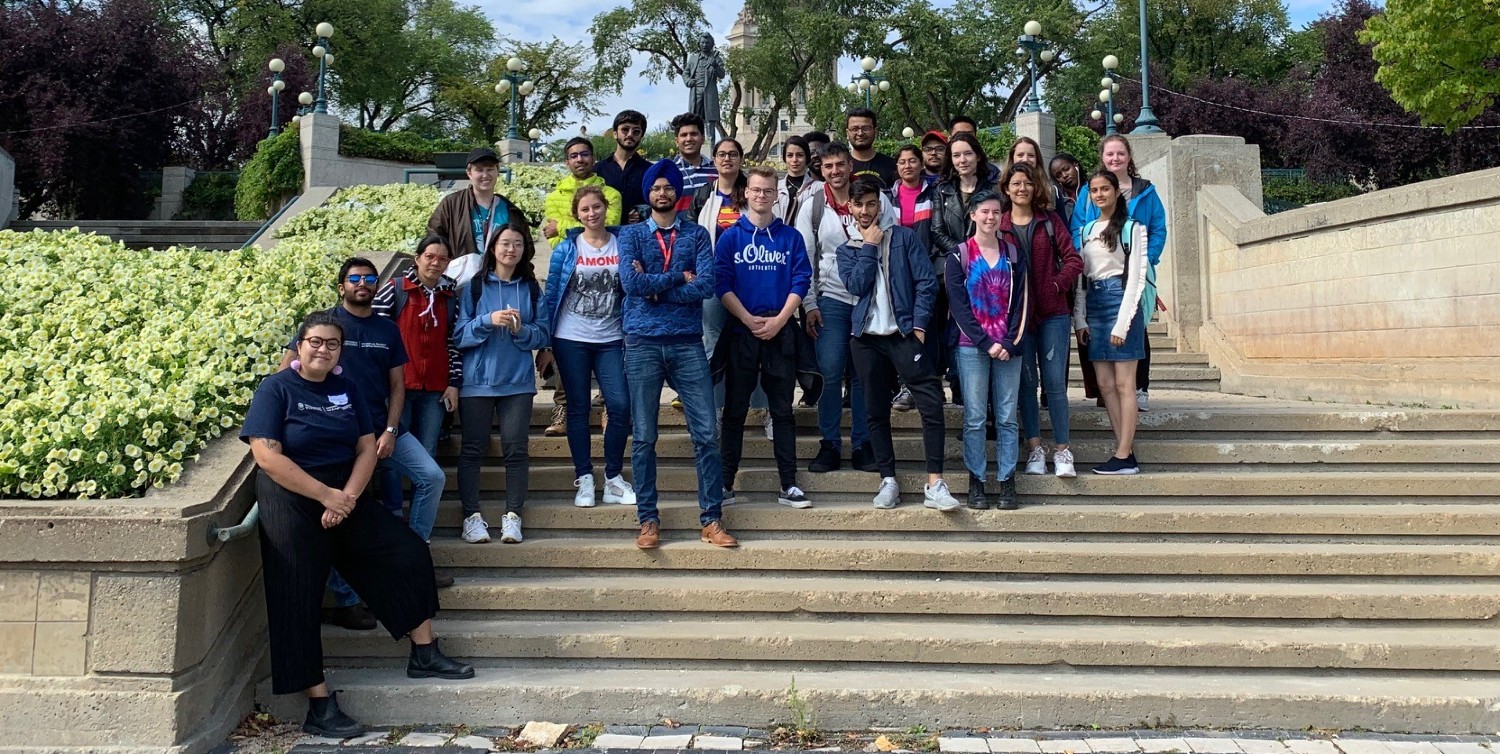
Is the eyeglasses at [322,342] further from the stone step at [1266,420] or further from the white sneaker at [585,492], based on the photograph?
the stone step at [1266,420]

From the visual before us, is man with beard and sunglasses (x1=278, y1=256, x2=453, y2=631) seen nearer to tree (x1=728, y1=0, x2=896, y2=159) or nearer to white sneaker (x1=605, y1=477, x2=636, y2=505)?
white sneaker (x1=605, y1=477, x2=636, y2=505)

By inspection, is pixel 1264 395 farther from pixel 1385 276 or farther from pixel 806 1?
pixel 806 1

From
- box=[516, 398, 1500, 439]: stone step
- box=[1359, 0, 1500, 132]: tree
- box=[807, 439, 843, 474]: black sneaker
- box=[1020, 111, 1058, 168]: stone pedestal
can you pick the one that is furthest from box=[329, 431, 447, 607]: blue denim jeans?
box=[1359, 0, 1500, 132]: tree

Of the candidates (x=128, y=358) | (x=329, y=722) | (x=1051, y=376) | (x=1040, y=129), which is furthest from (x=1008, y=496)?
(x=1040, y=129)

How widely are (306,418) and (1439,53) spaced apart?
22710mm

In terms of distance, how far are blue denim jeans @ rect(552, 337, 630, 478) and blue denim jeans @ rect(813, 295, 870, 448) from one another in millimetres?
1179

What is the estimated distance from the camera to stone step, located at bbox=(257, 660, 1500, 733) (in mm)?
4164

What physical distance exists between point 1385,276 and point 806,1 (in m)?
34.3

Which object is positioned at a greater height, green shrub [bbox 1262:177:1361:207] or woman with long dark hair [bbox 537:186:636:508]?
green shrub [bbox 1262:177:1361:207]

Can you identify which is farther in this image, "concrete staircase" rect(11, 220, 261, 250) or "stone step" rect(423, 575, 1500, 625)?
"concrete staircase" rect(11, 220, 261, 250)

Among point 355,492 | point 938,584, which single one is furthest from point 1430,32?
point 355,492

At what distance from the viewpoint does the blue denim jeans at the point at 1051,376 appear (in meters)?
5.67

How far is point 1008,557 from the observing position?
501 cm

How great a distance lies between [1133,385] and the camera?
5746 millimetres
